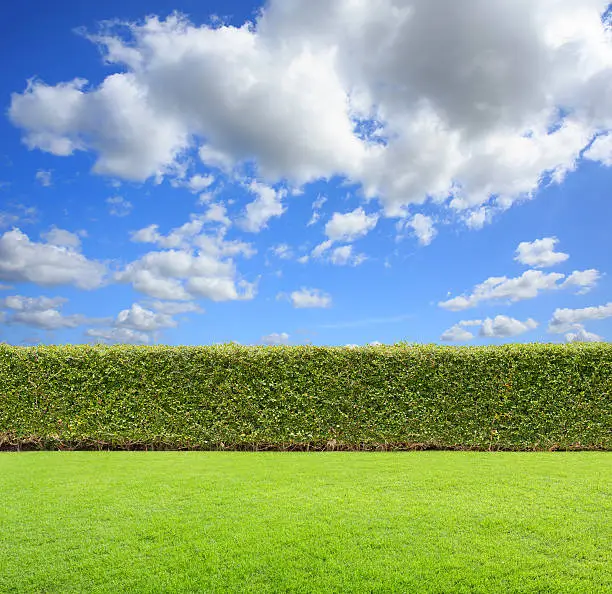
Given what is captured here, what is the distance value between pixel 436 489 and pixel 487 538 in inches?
75.4

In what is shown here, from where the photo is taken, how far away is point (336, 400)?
12547 millimetres

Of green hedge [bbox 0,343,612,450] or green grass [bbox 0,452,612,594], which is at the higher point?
green hedge [bbox 0,343,612,450]

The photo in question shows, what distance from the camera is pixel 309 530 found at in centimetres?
577

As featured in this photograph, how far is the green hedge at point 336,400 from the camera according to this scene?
1252cm

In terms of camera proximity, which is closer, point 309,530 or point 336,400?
point 309,530

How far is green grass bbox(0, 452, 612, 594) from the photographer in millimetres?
4875

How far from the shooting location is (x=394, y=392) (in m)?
12.6

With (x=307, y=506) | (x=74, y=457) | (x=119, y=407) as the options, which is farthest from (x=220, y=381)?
(x=307, y=506)

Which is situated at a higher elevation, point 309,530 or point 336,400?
point 336,400

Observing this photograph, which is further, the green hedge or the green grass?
the green hedge

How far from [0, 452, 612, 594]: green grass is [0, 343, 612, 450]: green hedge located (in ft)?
10.6

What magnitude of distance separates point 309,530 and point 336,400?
6811 mm

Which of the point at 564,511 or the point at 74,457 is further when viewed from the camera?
the point at 74,457

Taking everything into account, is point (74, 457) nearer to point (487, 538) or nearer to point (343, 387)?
point (343, 387)
